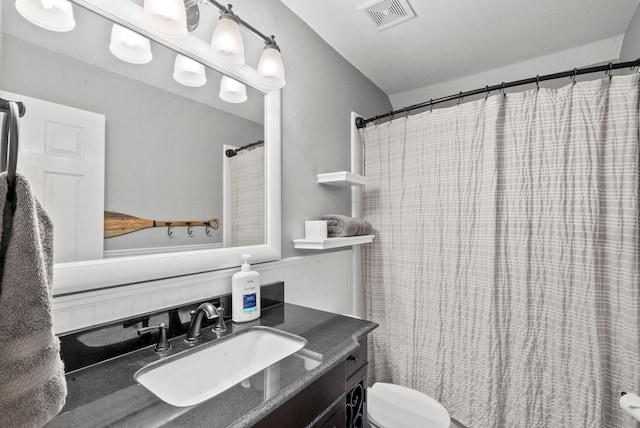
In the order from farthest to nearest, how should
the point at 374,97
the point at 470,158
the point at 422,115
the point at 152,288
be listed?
the point at 374,97 < the point at 422,115 < the point at 470,158 < the point at 152,288

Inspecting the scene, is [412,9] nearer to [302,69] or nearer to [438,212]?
[302,69]

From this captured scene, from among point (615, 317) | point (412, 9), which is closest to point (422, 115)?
point (412, 9)

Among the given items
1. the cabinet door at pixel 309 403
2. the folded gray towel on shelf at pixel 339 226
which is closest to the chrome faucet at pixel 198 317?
the cabinet door at pixel 309 403

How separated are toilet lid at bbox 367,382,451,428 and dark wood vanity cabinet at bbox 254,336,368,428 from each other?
0.45 meters

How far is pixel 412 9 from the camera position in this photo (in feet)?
5.04

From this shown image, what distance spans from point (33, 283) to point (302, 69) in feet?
4.94

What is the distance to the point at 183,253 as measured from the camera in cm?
102

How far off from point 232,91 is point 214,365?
104 centimetres

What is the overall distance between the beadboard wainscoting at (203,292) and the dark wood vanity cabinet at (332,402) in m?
0.52

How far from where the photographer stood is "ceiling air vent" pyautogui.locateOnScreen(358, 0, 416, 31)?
1488mm

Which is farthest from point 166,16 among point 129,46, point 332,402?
point 332,402

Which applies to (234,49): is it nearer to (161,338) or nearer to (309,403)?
(161,338)

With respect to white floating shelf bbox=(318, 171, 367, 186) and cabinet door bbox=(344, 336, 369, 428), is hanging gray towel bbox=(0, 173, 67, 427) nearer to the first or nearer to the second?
cabinet door bbox=(344, 336, 369, 428)

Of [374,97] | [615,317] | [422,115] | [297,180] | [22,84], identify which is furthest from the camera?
[374,97]
